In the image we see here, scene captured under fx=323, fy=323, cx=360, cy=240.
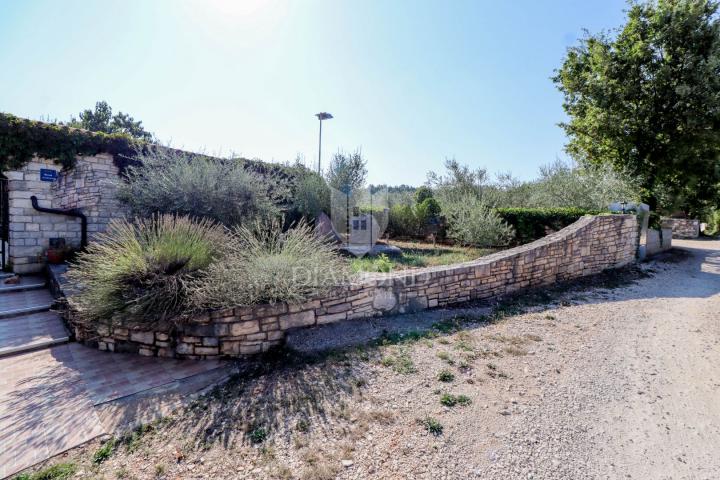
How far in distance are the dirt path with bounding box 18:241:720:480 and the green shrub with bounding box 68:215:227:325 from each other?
136 cm

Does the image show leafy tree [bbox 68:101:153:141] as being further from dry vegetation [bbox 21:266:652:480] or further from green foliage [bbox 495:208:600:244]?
dry vegetation [bbox 21:266:652:480]

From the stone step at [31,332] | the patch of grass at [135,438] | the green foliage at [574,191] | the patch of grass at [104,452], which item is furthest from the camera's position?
the green foliage at [574,191]

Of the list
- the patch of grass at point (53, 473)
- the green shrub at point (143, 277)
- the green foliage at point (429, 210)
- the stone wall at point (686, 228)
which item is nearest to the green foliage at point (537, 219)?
the green foliage at point (429, 210)

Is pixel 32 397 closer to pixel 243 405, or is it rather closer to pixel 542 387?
pixel 243 405

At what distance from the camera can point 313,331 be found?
4.16 meters

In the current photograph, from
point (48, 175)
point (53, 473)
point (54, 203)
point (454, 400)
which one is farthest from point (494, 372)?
point (48, 175)

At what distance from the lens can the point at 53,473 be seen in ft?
7.07

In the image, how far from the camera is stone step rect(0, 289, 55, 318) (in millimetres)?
4783

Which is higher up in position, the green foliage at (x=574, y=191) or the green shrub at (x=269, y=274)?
the green foliage at (x=574, y=191)

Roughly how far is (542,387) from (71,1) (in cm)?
850

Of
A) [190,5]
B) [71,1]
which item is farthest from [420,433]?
[71,1]

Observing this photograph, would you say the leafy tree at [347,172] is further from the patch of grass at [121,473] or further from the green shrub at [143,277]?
the patch of grass at [121,473]

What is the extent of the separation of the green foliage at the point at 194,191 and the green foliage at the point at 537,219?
→ 7343mm

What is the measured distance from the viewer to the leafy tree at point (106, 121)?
88.1ft
